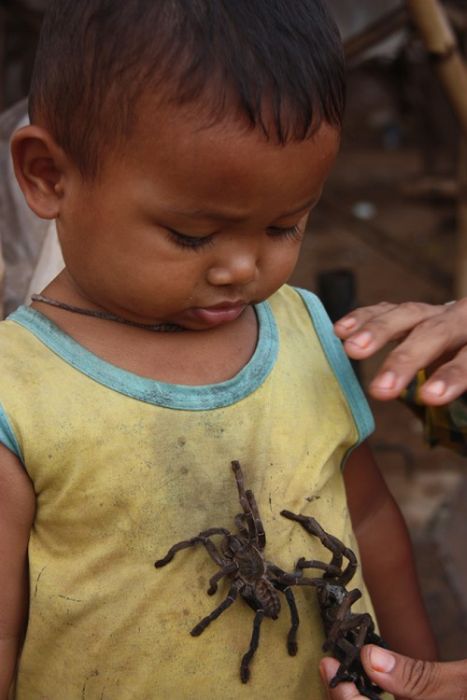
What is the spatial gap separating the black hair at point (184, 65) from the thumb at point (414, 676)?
78cm

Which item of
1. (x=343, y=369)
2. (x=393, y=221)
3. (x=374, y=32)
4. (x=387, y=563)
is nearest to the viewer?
(x=343, y=369)

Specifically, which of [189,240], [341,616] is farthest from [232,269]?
[341,616]

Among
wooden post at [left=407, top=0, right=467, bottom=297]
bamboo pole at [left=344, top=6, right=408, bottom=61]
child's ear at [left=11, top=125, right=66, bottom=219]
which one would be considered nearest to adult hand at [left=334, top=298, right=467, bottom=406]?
child's ear at [left=11, top=125, right=66, bottom=219]

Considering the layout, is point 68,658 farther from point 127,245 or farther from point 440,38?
point 440,38

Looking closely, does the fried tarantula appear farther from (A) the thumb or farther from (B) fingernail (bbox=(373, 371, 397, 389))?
(B) fingernail (bbox=(373, 371, 397, 389))

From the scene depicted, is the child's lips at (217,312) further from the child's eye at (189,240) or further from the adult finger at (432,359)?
the adult finger at (432,359)

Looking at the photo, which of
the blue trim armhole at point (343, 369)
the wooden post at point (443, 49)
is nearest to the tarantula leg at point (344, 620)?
the blue trim armhole at point (343, 369)

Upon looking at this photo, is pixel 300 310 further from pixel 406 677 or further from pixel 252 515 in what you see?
pixel 406 677

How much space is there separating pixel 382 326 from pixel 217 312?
0.86 feet

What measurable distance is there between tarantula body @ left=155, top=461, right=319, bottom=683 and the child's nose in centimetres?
31

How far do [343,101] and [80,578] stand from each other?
78cm

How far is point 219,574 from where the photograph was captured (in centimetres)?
163

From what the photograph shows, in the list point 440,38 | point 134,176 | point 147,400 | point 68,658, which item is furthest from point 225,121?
point 440,38

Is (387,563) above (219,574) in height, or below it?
below
